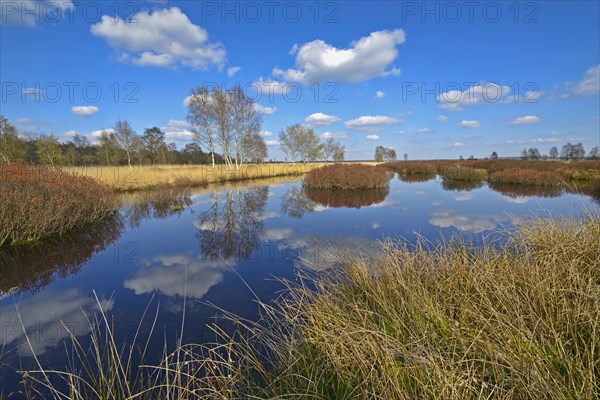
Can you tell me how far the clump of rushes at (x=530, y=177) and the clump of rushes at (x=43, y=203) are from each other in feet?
95.5

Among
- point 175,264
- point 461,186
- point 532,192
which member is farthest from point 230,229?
point 461,186

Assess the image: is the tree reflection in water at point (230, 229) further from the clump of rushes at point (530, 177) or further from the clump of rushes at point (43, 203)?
the clump of rushes at point (530, 177)

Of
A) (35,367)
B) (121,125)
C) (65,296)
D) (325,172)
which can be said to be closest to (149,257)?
(65,296)

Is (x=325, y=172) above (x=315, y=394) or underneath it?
above

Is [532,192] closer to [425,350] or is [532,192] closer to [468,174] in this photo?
[468,174]

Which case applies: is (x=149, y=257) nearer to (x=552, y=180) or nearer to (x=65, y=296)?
(x=65, y=296)

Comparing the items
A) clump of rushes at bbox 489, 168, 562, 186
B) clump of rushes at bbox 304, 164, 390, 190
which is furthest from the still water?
clump of rushes at bbox 489, 168, 562, 186

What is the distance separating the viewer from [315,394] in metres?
1.81

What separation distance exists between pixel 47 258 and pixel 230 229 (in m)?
4.75

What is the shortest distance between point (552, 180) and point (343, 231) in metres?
21.9

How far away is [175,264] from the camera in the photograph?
6.29m

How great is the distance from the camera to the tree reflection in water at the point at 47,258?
527 cm

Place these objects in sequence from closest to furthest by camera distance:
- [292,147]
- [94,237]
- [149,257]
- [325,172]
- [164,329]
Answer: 1. [164,329]
2. [149,257]
3. [94,237]
4. [325,172]
5. [292,147]

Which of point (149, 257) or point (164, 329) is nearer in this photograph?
point (164, 329)
